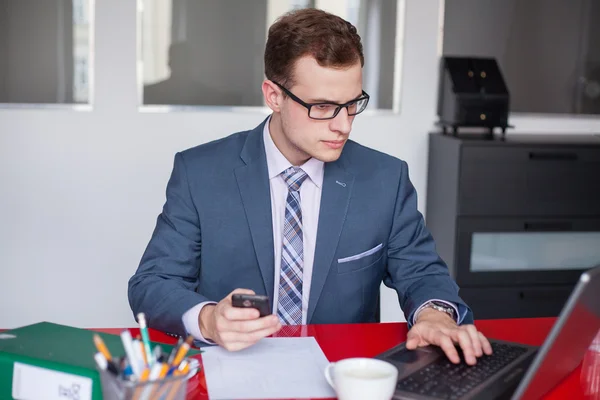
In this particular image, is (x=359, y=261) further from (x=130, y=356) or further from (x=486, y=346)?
(x=130, y=356)

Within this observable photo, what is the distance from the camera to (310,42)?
1.96m

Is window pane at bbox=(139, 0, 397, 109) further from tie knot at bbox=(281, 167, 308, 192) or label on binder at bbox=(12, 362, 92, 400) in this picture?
label on binder at bbox=(12, 362, 92, 400)

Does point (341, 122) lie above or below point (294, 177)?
above

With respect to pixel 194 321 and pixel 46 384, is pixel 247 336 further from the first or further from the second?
pixel 46 384

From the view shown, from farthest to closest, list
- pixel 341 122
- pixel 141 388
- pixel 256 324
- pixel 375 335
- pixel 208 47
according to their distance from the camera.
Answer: pixel 208 47 < pixel 341 122 < pixel 375 335 < pixel 256 324 < pixel 141 388

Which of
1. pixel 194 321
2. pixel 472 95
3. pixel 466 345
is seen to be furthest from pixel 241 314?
pixel 472 95

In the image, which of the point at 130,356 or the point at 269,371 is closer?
the point at 130,356

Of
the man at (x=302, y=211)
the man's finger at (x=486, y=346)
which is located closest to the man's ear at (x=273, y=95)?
the man at (x=302, y=211)

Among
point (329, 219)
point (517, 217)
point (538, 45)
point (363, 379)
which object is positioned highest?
point (538, 45)

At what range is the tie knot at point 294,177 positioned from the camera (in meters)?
2.09

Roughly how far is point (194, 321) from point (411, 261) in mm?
653

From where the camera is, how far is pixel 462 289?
12.0 ft

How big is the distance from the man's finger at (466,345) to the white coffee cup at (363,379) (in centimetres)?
27

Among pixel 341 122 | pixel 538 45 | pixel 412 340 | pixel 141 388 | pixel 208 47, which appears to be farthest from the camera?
pixel 538 45
